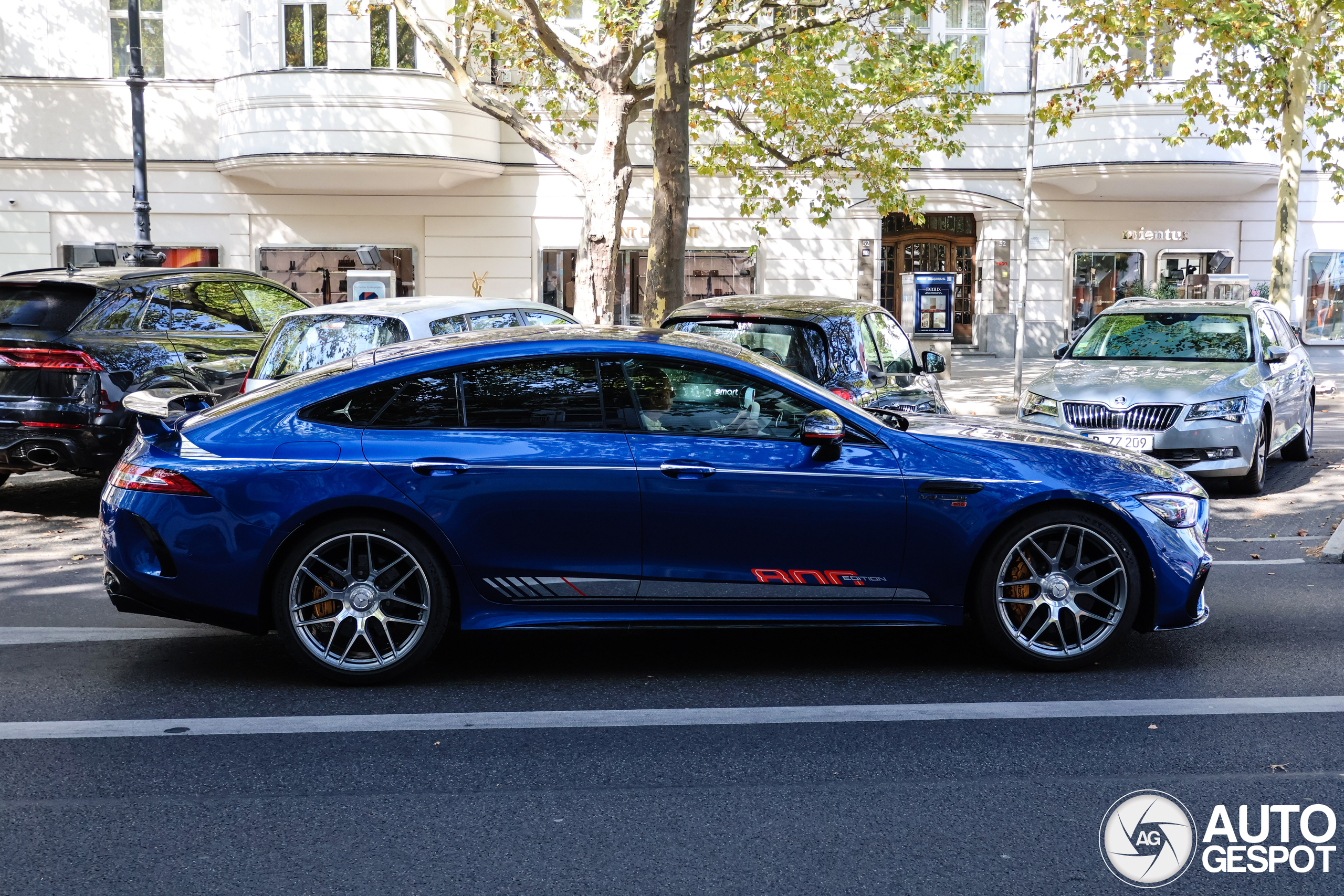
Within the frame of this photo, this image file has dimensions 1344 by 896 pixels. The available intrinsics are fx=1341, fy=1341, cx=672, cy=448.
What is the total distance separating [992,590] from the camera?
18.2 feet

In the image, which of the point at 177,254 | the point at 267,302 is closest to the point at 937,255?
the point at 177,254

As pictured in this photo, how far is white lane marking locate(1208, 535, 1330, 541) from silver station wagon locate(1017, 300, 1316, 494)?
1099 millimetres

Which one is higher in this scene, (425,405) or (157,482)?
(425,405)

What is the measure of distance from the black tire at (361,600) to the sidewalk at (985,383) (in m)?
9.35

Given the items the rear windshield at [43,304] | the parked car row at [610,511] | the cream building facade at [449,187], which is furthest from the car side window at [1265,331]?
the cream building facade at [449,187]

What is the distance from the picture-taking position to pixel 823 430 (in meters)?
5.36

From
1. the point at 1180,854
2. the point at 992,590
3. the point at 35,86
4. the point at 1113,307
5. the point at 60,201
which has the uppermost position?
the point at 35,86

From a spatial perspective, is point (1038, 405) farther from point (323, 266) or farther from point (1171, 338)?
point (323, 266)

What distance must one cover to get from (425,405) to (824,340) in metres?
3.80

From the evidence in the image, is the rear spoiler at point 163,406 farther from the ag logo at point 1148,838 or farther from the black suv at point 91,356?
the ag logo at point 1148,838

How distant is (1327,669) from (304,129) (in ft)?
68.1

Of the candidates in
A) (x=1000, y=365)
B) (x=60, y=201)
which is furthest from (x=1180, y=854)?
(x=60, y=201)

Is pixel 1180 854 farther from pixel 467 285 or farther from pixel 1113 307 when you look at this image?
pixel 467 285

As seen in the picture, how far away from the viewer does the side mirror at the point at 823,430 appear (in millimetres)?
5359
